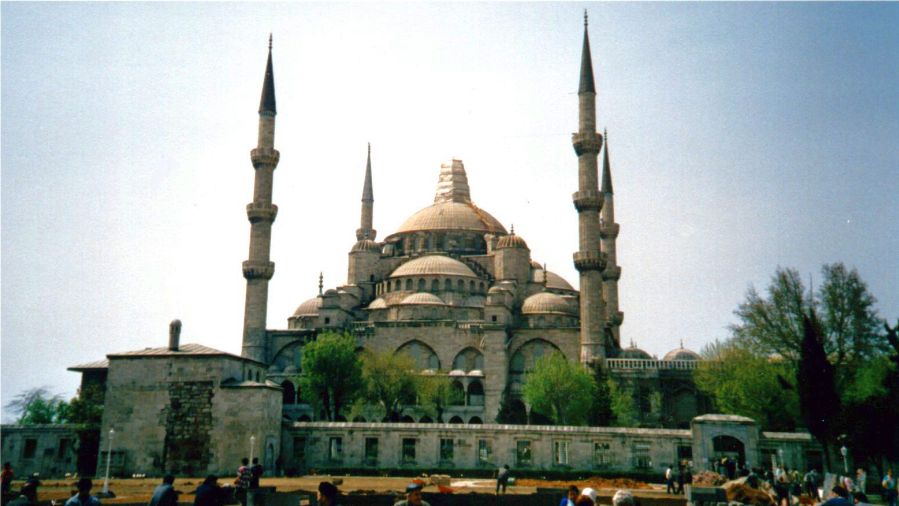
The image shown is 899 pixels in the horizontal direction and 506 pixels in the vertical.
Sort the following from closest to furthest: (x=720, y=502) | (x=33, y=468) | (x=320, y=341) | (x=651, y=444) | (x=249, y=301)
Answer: (x=720, y=502), (x=651, y=444), (x=33, y=468), (x=320, y=341), (x=249, y=301)

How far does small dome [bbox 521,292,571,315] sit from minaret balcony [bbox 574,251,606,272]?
5993mm

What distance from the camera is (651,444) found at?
27.1 meters

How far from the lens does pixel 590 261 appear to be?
4219cm

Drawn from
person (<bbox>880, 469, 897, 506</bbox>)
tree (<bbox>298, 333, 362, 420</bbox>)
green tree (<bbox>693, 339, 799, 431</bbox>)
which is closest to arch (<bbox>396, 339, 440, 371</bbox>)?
tree (<bbox>298, 333, 362, 420</bbox>)

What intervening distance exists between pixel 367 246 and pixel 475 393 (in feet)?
57.9

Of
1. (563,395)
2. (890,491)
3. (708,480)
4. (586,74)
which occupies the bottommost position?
(890,491)

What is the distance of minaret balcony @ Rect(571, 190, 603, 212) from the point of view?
1698 inches

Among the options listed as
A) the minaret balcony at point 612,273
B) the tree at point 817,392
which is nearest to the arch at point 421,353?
the minaret balcony at point 612,273

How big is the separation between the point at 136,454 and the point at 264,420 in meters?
4.90

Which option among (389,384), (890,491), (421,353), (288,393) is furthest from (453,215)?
(890,491)

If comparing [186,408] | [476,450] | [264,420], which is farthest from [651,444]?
[186,408]

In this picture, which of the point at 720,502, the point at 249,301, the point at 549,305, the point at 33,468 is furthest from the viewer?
the point at 549,305

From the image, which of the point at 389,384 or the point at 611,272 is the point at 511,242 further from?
the point at 389,384

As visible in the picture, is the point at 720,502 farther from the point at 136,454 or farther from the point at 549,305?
the point at 549,305
